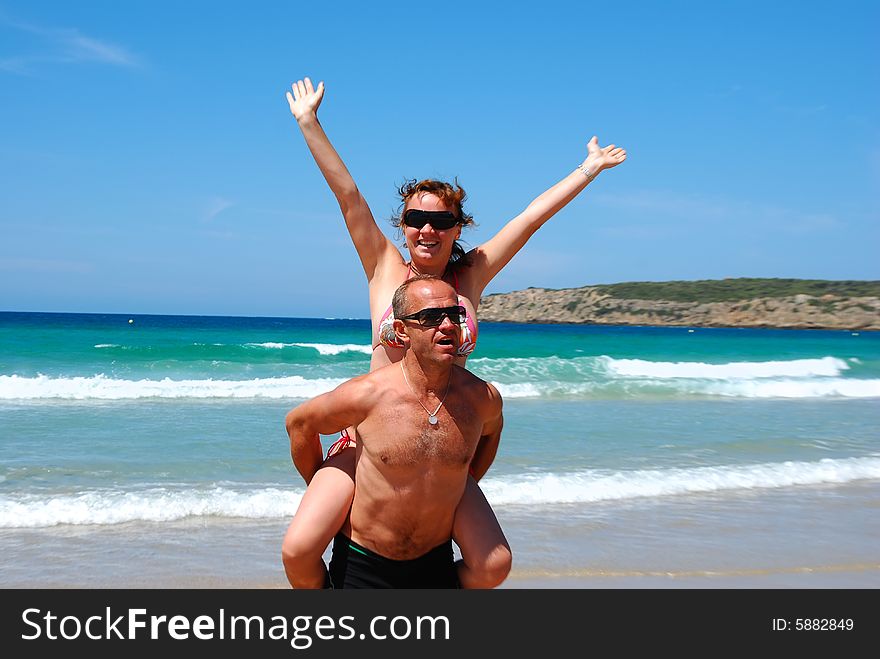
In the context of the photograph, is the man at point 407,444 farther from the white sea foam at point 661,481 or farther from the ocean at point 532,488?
the white sea foam at point 661,481

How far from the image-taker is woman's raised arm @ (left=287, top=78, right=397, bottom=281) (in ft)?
13.5

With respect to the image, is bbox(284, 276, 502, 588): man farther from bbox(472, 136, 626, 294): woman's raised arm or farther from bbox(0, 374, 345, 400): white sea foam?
bbox(0, 374, 345, 400): white sea foam

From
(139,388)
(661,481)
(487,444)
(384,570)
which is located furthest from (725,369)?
(384,570)

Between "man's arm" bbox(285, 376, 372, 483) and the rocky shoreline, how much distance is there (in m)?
92.0

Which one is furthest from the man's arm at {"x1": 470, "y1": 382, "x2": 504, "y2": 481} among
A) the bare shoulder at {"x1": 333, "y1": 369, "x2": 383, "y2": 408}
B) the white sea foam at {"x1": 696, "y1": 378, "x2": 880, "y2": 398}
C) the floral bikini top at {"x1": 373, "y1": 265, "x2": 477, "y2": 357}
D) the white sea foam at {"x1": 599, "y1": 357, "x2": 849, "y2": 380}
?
the white sea foam at {"x1": 599, "y1": 357, "x2": 849, "y2": 380}

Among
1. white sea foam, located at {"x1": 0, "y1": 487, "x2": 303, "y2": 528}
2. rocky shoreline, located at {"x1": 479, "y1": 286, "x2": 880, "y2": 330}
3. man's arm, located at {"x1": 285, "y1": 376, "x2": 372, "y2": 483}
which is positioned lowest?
white sea foam, located at {"x1": 0, "y1": 487, "x2": 303, "y2": 528}

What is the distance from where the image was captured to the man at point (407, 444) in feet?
11.8

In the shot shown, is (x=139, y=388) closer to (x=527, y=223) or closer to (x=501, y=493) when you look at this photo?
(x=501, y=493)

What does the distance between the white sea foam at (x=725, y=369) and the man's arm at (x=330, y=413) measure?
969 inches

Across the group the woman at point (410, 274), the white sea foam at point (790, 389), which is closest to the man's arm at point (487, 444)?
the woman at point (410, 274)

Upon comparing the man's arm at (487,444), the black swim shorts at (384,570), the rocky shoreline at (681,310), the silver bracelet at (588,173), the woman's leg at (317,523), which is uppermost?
the rocky shoreline at (681,310)

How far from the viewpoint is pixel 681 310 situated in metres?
98.0

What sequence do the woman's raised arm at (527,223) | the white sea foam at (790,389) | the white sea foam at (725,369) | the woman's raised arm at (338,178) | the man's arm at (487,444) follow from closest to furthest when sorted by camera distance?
the man's arm at (487,444) → the woman's raised arm at (338,178) → the woman's raised arm at (527,223) → the white sea foam at (790,389) → the white sea foam at (725,369)
